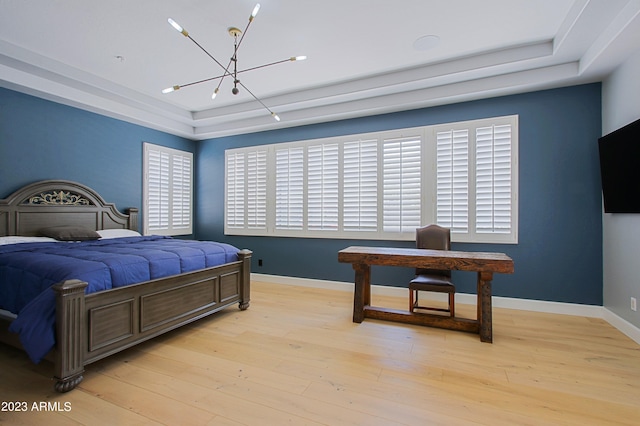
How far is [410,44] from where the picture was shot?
299 cm

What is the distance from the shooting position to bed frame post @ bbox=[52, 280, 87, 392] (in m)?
1.86

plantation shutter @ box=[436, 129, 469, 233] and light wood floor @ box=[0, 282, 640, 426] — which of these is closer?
light wood floor @ box=[0, 282, 640, 426]

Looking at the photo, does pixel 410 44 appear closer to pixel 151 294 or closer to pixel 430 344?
pixel 430 344

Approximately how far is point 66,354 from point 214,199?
3.91 metres

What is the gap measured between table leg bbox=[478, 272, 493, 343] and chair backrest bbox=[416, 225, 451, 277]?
680 mm

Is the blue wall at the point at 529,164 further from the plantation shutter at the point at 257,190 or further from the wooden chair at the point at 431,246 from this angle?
the plantation shutter at the point at 257,190

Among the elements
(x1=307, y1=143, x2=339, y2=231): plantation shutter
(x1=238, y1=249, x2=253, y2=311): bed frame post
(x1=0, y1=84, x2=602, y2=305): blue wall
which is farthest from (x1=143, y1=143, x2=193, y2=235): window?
(x1=307, y1=143, x2=339, y2=231): plantation shutter

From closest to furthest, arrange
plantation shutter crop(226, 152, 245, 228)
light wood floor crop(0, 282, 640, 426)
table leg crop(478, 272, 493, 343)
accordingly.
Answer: light wood floor crop(0, 282, 640, 426), table leg crop(478, 272, 493, 343), plantation shutter crop(226, 152, 245, 228)

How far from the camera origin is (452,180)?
12.5ft

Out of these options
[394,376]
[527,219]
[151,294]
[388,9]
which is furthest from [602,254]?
[151,294]

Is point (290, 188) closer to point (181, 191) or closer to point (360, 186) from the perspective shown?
point (360, 186)

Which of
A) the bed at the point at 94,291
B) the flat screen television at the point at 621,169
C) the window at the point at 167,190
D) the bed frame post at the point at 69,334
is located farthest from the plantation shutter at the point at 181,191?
the flat screen television at the point at 621,169

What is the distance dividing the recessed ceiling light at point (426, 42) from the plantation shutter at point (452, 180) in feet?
Answer: 3.87

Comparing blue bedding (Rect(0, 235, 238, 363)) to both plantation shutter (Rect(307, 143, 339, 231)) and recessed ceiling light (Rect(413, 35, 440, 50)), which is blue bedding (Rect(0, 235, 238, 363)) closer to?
plantation shutter (Rect(307, 143, 339, 231))
